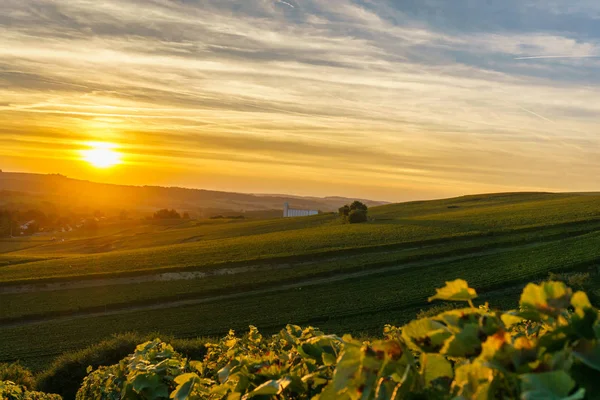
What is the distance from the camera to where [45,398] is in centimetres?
909

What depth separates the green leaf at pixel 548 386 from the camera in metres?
2.36

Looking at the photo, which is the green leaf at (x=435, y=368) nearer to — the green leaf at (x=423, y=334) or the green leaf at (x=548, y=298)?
the green leaf at (x=423, y=334)

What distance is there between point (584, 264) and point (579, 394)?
54.9 metres

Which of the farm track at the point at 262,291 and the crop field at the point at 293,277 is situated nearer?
the crop field at the point at 293,277

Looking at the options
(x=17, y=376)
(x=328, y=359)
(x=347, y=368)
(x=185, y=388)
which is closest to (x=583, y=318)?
(x=347, y=368)

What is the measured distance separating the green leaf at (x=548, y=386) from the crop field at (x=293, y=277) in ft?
128

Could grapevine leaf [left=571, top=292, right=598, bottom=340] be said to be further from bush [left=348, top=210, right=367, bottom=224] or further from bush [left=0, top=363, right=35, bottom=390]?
bush [left=348, top=210, right=367, bottom=224]

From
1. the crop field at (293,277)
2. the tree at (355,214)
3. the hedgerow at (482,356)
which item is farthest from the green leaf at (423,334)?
the tree at (355,214)

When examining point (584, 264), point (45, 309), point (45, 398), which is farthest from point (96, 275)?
point (45, 398)

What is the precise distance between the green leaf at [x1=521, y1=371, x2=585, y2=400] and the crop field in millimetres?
38958

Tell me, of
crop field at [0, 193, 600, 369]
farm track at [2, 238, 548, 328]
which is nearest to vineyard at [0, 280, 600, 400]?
crop field at [0, 193, 600, 369]

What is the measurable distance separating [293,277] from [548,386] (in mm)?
54388

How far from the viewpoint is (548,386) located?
95.0 inches

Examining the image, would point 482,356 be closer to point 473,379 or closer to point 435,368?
point 473,379
